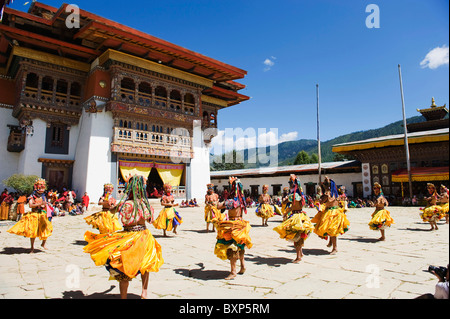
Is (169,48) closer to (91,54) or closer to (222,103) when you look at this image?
(91,54)

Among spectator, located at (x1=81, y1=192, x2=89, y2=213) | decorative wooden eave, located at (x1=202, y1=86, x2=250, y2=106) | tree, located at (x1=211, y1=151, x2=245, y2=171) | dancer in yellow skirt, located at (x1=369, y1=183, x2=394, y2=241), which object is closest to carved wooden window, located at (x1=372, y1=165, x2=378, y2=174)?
decorative wooden eave, located at (x1=202, y1=86, x2=250, y2=106)

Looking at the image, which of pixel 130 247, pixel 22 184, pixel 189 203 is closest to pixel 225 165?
pixel 189 203

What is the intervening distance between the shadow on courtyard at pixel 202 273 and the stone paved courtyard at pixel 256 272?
0.02 metres

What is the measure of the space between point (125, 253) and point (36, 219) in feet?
15.1

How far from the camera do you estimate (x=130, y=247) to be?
11.6 feet

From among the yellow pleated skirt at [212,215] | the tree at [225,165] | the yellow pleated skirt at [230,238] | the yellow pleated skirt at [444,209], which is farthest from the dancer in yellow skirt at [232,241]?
the tree at [225,165]

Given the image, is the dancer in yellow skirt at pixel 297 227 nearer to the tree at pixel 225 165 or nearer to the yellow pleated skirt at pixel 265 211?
the yellow pleated skirt at pixel 265 211

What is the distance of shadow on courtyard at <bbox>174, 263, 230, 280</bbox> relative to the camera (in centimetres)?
471

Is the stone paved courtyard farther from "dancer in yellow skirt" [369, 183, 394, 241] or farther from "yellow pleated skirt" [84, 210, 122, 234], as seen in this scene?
"yellow pleated skirt" [84, 210, 122, 234]

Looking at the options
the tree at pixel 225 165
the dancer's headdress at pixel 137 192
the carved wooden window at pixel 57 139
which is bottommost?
the dancer's headdress at pixel 137 192

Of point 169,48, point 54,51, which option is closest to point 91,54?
point 54,51

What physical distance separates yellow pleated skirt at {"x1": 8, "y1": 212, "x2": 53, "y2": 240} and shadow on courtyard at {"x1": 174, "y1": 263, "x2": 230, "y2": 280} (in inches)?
149

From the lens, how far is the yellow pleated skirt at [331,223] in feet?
20.3
